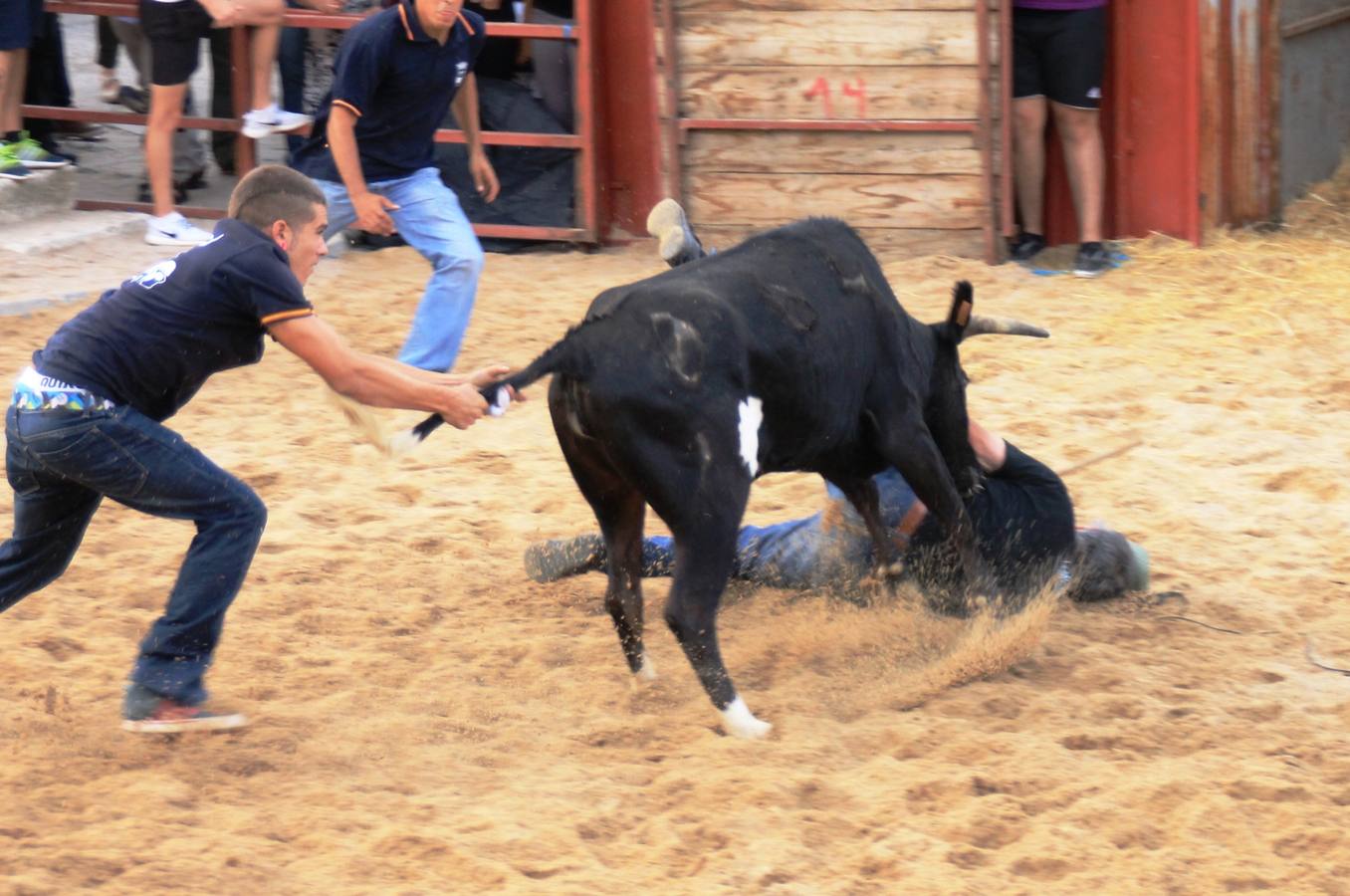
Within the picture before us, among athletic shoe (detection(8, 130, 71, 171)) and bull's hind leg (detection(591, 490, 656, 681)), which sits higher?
athletic shoe (detection(8, 130, 71, 171))

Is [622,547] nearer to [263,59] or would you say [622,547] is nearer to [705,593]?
[705,593]

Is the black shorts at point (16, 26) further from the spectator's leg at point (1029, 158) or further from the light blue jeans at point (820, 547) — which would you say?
the light blue jeans at point (820, 547)

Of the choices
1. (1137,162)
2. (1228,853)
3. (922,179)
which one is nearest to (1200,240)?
(1137,162)

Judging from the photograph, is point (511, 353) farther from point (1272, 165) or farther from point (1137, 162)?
point (1272, 165)

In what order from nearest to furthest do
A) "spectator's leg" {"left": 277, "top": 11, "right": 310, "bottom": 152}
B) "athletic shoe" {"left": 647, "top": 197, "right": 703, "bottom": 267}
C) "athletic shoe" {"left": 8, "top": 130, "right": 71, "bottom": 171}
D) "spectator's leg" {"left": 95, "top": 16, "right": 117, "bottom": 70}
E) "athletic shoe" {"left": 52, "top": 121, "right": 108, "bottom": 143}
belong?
"athletic shoe" {"left": 647, "top": 197, "right": 703, "bottom": 267} < "athletic shoe" {"left": 8, "top": 130, "right": 71, "bottom": 171} < "spectator's leg" {"left": 277, "top": 11, "right": 310, "bottom": 152} < "spectator's leg" {"left": 95, "top": 16, "right": 117, "bottom": 70} < "athletic shoe" {"left": 52, "top": 121, "right": 108, "bottom": 143}

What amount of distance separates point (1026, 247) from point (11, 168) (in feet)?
17.9

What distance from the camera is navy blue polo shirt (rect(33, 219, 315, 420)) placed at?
12.7 feet

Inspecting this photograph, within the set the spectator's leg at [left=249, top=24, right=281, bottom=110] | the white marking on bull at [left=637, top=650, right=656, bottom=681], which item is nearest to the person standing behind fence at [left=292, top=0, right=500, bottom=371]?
the spectator's leg at [left=249, top=24, right=281, bottom=110]

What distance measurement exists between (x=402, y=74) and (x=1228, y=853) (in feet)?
15.1

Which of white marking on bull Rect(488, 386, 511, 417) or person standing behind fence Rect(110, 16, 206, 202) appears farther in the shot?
person standing behind fence Rect(110, 16, 206, 202)

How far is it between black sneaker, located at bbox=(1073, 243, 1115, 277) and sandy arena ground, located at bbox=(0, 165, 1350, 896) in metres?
1.37

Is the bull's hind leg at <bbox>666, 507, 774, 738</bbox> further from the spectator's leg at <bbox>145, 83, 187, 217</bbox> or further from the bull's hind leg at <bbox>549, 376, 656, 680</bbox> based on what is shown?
the spectator's leg at <bbox>145, 83, 187, 217</bbox>

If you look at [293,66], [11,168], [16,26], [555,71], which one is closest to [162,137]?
[11,168]

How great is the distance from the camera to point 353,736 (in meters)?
4.23
